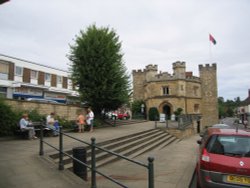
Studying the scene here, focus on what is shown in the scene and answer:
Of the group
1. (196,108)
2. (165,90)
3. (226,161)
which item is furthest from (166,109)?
(226,161)

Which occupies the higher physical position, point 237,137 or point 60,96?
point 60,96

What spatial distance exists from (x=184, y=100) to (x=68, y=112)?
30065mm

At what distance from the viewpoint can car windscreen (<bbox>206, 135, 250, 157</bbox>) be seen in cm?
598

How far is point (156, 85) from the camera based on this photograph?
152 ft

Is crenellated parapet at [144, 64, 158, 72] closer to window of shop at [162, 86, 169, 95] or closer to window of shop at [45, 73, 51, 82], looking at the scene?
window of shop at [162, 86, 169, 95]

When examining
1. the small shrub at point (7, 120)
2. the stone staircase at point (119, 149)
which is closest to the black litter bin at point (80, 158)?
the stone staircase at point (119, 149)

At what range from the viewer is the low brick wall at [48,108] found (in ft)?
48.4

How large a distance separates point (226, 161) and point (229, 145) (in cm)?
52

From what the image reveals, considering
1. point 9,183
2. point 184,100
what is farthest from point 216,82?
point 9,183

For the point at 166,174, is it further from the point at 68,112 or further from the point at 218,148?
the point at 68,112

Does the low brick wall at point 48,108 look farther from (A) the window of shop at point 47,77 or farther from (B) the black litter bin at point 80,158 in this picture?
(A) the window of shop at point 47,77

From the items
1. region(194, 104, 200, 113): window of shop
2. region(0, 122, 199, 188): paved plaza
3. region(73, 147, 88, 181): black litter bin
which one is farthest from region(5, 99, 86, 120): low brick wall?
region(194, 104, 200, 113): window of shop

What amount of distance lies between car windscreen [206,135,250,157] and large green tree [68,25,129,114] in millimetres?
13756

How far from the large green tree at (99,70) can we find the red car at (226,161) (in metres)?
13.8
